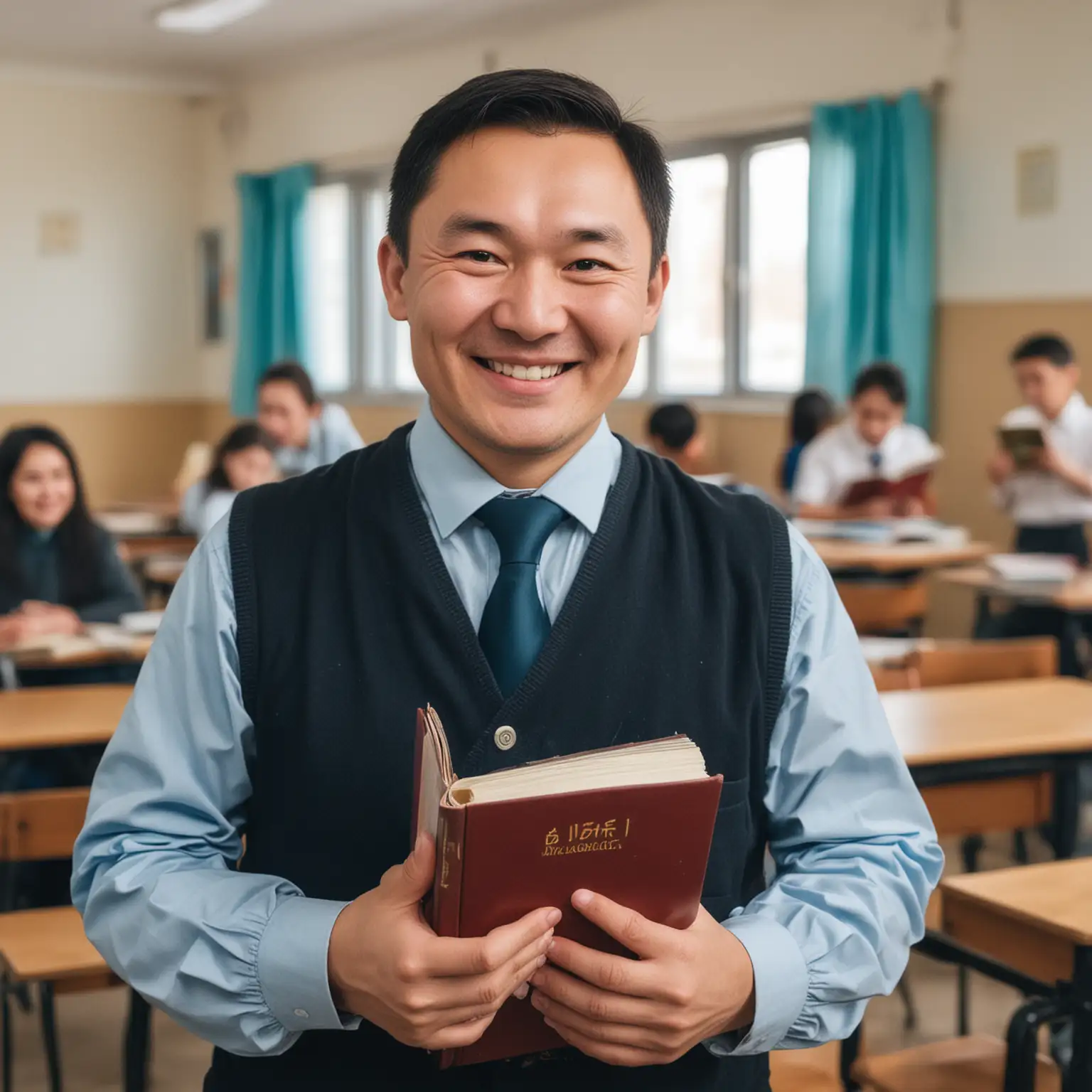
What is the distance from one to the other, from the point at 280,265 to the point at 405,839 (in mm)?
9703

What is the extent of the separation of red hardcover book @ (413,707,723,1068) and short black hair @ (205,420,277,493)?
4540 mm

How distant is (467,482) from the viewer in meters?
1.24

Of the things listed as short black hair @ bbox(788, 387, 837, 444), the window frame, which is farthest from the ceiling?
short black hair @ bbox(788, 387, 837, 444)

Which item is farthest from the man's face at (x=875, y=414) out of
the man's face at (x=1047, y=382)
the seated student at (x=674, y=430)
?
the man's face at (x=1047, y=382)

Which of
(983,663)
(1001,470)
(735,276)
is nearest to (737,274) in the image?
(735,276)

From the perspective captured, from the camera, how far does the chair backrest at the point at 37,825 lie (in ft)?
8.27

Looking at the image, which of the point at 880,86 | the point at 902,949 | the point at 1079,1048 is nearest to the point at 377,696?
the point at 902,949

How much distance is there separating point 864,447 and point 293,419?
2.44m

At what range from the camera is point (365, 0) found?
877 cm

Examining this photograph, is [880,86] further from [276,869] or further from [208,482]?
[276,869]

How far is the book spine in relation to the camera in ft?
3.19

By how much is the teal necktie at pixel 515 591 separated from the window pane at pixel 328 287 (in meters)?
9.52

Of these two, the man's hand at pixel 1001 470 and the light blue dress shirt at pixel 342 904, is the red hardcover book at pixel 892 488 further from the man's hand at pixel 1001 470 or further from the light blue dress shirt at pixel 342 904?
the light blue dress shirt at pixel 342 904

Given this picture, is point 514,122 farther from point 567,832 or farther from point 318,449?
point 318,449
